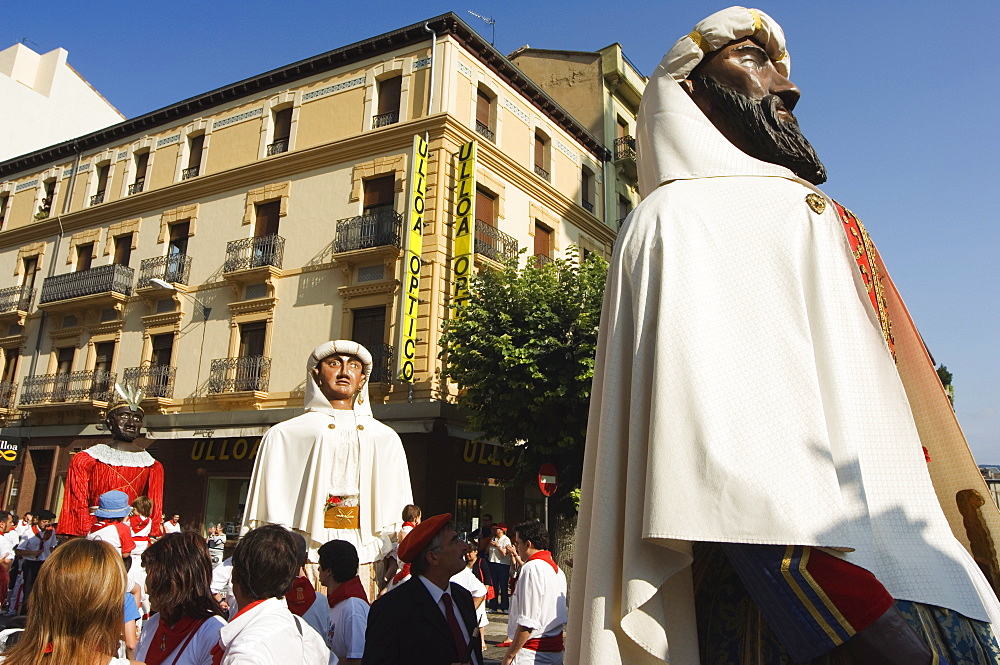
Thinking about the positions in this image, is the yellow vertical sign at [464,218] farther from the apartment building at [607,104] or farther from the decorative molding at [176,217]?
the decorative molding at [176,217]

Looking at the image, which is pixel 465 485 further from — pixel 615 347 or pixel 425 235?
pixel 615 347

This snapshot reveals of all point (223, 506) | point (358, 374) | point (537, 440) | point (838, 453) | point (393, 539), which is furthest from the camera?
point (223, 506)

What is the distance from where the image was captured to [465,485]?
18203 mm

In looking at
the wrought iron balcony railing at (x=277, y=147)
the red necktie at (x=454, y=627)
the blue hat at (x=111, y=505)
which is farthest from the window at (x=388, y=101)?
the red necktie at (x=454, y=627)

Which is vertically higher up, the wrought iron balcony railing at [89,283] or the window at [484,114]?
the window at [484,114]

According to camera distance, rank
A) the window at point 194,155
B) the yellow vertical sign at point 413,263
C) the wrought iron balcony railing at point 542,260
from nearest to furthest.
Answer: the yellow vertical sign at point 413,263 < the wrought iron balcony railing at point 542,260 < the window at point 194,155

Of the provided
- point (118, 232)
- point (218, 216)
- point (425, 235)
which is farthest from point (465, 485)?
point (118, 232)

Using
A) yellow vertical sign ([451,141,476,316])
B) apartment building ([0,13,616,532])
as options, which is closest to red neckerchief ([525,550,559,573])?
apartment building ([0,13,616,532])

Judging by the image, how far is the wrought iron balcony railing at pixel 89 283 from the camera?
2202 centimetres

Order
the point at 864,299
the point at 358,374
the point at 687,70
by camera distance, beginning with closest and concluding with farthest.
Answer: the point at 864,299
the point at 687,70
the point at 358,374

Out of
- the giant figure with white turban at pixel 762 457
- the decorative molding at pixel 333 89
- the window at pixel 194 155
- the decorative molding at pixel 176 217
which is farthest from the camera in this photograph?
the window at pixel 194 155

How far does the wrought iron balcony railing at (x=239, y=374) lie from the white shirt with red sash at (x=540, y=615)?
46.3 ft

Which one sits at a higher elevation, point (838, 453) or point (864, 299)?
point (864, 299)

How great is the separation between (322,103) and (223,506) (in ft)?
38.0
